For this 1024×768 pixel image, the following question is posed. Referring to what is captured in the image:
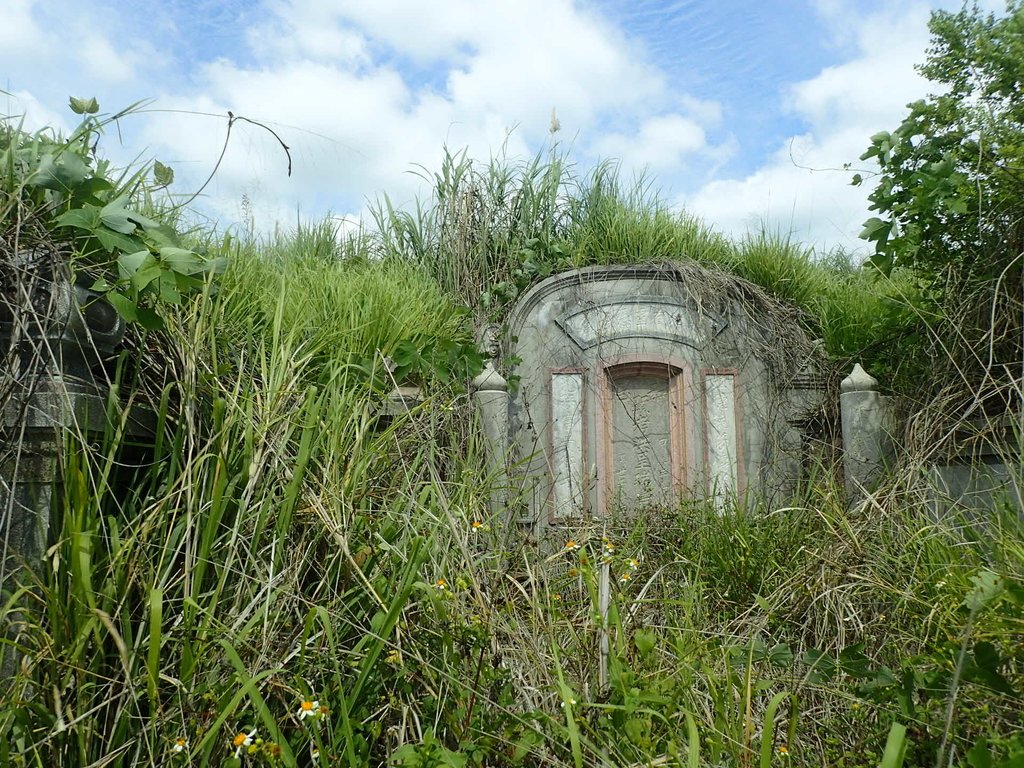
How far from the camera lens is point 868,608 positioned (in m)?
3.31

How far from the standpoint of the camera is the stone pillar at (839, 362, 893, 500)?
17.6 ft

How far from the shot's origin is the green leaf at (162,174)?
3.40 metres

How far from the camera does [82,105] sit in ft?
10.1

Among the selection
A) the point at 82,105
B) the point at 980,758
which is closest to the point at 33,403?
the point at 82,105

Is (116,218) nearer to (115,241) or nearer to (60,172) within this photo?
(115,241)

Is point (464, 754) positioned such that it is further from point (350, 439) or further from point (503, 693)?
point (350, 439)

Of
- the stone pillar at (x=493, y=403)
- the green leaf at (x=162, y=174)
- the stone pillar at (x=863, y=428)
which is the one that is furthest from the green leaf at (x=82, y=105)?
the stone pillar at (x=863, y=428)

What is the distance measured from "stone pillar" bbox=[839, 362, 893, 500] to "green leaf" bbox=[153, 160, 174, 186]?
428cm

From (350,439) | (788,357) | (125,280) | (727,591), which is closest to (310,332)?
(350,439)

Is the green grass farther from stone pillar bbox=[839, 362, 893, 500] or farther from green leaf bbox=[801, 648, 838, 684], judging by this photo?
stone pillar bbox=[839, 362, 893, 500]

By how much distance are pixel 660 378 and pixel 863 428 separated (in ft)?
5.43

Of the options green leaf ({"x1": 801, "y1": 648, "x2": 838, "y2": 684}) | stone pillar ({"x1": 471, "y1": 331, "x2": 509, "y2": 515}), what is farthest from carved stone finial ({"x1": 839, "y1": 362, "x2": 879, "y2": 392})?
green leaf ({"x1": 801, "y1": 648, "x2": 838, "y2": 684})

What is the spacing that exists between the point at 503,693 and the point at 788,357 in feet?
15.9

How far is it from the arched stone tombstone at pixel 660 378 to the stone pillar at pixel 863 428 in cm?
84
